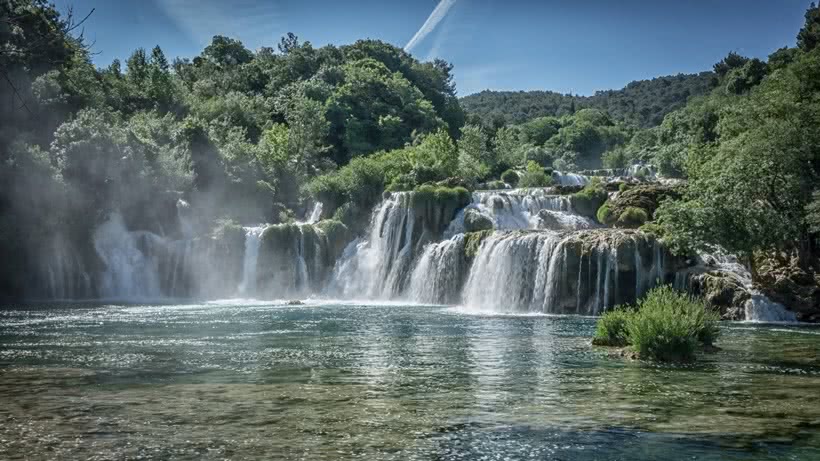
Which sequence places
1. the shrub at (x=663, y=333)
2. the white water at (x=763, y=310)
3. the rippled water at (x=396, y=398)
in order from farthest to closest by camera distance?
1. the white water at (x=763, y=310)
2. the shrub at (x=663, y=333)
3. the rippled water at (x=396, y=398)

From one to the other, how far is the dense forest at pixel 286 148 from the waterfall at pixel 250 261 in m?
5.87

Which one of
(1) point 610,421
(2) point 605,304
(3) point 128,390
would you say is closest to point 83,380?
(3) point 128,390

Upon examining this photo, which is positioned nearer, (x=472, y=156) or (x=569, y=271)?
(x=569, y=271)

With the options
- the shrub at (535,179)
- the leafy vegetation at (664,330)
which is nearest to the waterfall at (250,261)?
the shrub at (535,179)

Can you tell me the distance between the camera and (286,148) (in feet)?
251

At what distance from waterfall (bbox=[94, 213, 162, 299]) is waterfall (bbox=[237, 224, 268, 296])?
671cm

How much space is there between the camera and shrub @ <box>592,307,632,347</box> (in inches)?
905

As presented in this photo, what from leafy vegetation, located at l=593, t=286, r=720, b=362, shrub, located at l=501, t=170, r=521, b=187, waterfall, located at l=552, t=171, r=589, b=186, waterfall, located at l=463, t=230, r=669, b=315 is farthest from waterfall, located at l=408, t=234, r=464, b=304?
waterfall, located at l=552, t=171, r=589, b=186

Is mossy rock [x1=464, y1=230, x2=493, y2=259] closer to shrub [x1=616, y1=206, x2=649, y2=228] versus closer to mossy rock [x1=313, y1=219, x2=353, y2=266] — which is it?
shrub [x1=616, y1=206, x2=649, y2=228]

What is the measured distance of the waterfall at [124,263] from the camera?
5688cm

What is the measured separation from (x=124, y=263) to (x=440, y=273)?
25842 millimetres

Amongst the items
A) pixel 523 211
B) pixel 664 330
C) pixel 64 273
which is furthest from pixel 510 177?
pixel 664 330

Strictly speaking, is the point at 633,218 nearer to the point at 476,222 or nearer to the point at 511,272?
the point at 511,272

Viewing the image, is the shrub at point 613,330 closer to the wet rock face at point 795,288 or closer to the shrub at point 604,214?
the wet rock face at point 795,288
